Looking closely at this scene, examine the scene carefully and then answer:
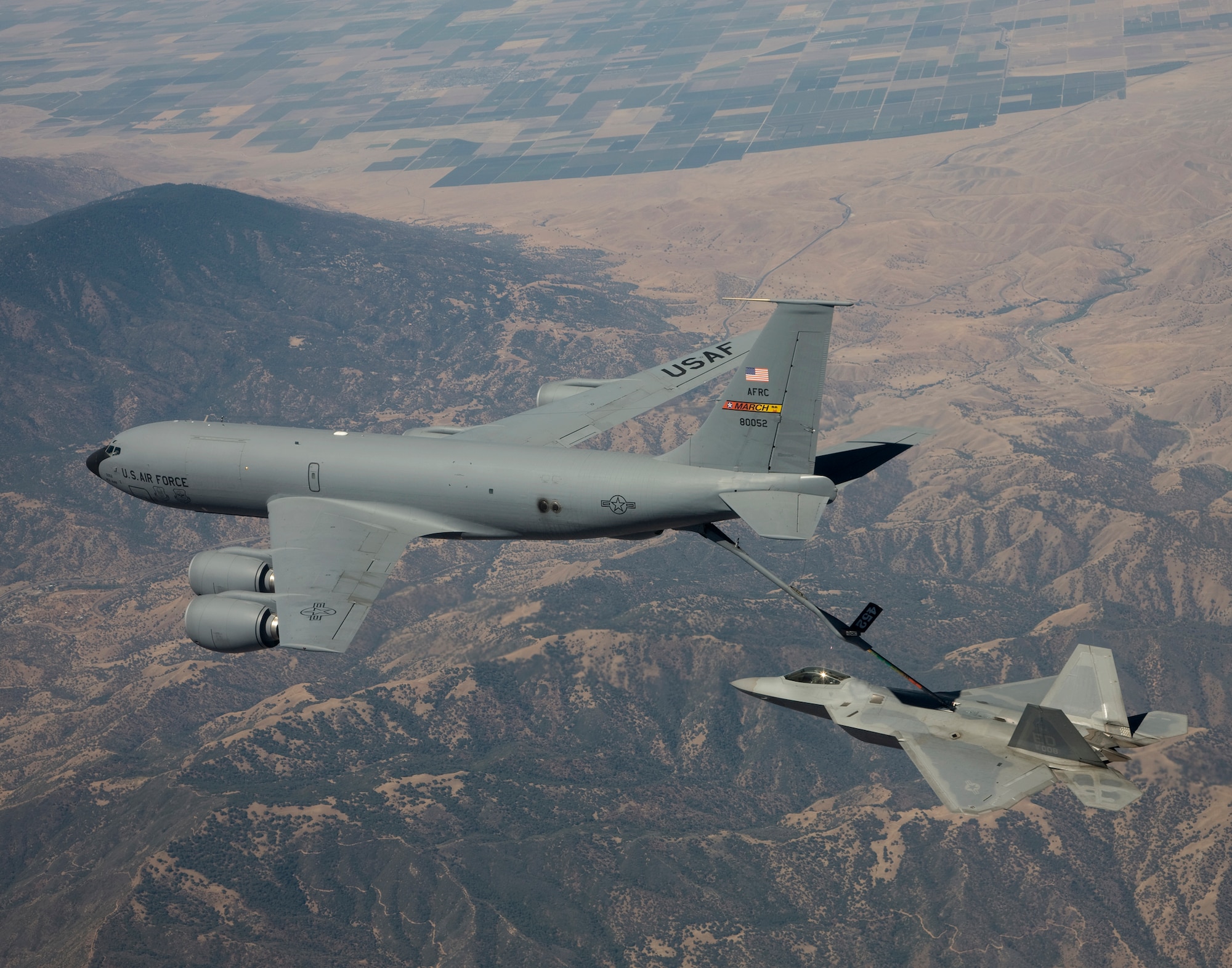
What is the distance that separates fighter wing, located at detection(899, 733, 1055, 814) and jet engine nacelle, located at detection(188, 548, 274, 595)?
33.1m

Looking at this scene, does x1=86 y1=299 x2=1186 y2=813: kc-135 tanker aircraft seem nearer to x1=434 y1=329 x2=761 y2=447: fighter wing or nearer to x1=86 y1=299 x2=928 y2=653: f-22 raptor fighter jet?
x1=86 y1=299 x2=928 y2=653: f-22 raptor fighter jet

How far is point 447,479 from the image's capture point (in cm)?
6012

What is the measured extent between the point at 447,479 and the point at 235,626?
12735mm

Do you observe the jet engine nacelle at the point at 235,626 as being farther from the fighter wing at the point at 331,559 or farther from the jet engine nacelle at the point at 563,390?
the jet engine nacelle at the point at 563,390

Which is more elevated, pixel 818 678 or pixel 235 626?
pixel 235 626

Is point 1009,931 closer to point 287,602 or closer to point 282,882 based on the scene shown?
point 282,882

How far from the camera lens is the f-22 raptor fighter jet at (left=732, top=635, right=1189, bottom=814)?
5462cm

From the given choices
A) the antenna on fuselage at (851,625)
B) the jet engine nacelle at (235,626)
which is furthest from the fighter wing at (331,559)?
the antenna on fuselage at (851,625)

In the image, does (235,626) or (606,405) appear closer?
(235,626)

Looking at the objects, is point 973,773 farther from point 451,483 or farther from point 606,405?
point 451,483

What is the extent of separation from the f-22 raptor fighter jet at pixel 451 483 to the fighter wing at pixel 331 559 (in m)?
0.09

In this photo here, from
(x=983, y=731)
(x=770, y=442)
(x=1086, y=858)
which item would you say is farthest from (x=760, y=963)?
(x=770, y=442)

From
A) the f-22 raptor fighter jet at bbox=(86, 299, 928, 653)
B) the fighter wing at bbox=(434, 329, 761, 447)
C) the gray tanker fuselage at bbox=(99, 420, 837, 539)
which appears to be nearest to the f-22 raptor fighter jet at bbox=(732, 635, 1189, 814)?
the f-22 raptor fighter jet at bbox=(86, 299, 928, 653)

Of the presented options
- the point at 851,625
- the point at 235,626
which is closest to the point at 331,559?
the point at 235,626
